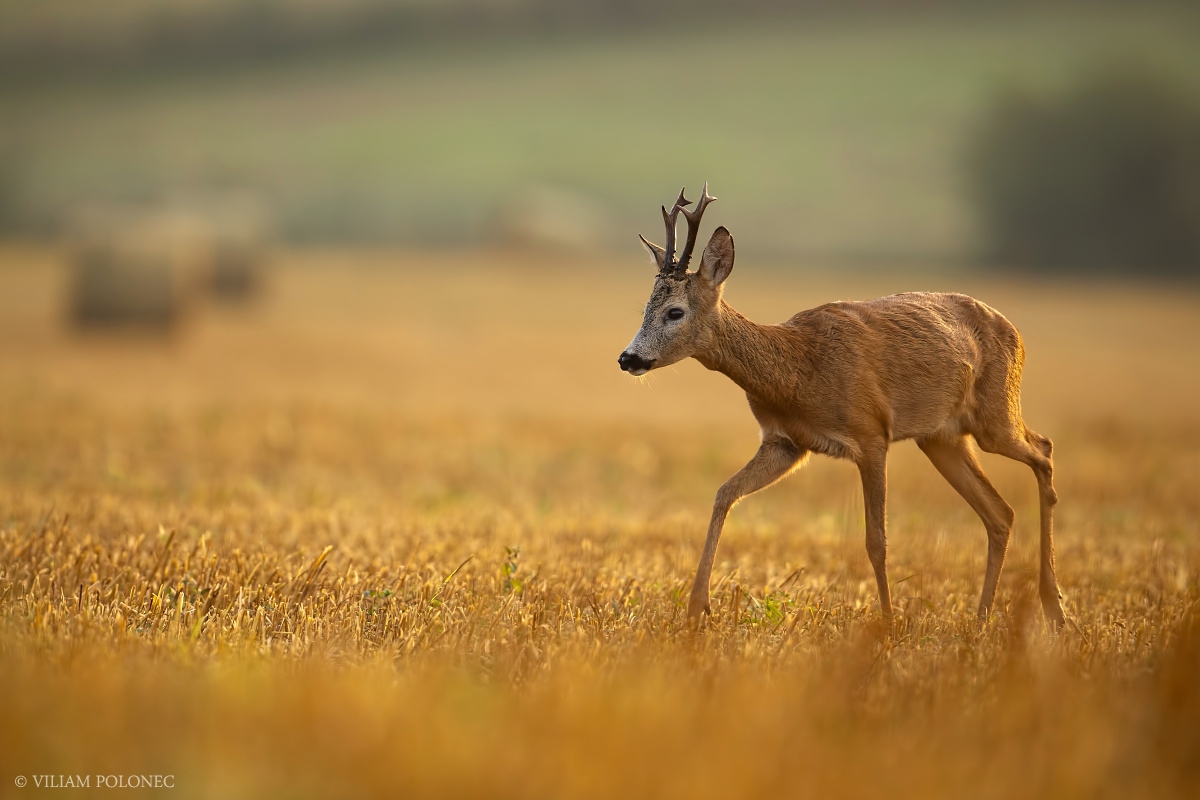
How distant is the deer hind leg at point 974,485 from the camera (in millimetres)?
7422

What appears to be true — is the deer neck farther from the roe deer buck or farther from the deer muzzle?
the deer muzzle

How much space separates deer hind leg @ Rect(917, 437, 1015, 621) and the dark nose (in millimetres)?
2225

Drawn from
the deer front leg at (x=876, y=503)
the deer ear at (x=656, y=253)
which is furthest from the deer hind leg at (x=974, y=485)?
the deer ear at (x=656, y=253)

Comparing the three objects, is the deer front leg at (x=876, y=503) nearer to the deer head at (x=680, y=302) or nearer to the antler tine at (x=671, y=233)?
the deer head at (x=680, y=302)

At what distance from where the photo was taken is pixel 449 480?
12516 millimetres

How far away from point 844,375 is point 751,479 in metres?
0.79

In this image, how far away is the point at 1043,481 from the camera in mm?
7551

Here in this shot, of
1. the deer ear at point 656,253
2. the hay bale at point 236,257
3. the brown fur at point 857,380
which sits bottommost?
the hay bale at point 236,257

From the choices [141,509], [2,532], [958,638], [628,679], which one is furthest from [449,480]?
[628,679]

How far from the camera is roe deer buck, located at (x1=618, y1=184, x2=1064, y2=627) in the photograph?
642 centimetres

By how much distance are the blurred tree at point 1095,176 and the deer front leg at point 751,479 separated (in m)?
45.0

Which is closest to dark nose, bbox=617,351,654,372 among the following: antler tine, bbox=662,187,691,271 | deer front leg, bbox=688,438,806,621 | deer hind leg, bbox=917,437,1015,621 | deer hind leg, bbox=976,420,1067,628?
antler tine, bbox=662,187,691,271

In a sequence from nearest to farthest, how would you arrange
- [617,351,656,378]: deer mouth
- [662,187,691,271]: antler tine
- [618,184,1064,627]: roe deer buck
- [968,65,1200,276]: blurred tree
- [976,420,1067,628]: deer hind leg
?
1. [617,351,656,378]: deer mouth
2. [662,187,691,271]: antler tine
3. [618,184,1064,627]: roe deer buck
4. [976,420,1067,628]: deer hind leg
5. [968,65,1200,276]: blurred tree

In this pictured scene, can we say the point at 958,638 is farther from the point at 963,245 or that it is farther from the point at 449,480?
the point at 963,245
